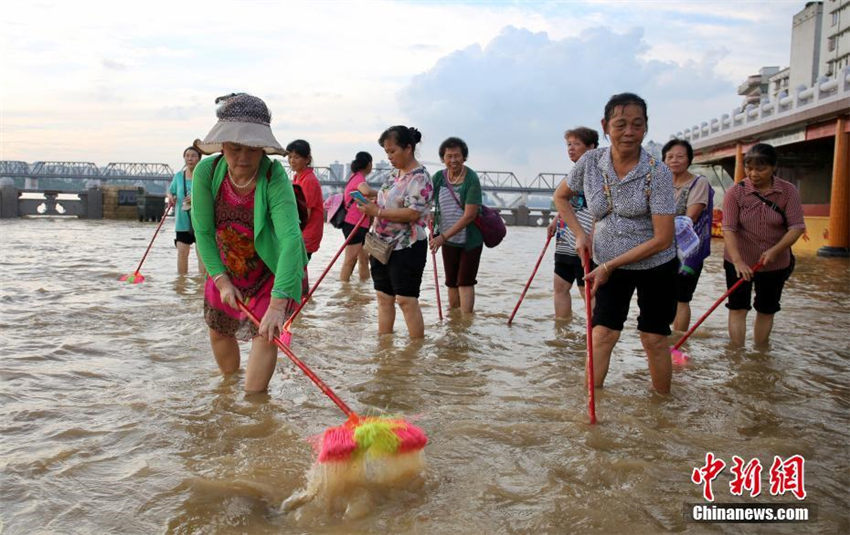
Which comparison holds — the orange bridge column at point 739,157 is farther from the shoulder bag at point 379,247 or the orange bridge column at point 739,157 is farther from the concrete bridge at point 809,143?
the shoulder bag at point 379,247

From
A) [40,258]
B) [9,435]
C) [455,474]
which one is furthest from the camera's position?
[40,258]

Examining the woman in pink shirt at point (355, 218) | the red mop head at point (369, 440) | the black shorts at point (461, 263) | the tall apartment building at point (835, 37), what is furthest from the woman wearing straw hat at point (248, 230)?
the tall apartment building at point (835, 37)

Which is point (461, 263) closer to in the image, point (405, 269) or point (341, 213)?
point (405, 269)

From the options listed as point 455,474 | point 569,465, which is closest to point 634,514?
point 569,465

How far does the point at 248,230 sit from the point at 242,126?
0.58 metres

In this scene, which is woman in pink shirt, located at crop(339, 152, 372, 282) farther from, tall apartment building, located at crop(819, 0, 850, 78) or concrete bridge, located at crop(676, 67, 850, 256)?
tall apartment building, located at crop(819, 0, 850, 78)

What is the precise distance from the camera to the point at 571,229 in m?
4.30

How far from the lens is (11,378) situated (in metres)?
4.45

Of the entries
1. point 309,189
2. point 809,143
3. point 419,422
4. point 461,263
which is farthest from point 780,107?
point 419,422

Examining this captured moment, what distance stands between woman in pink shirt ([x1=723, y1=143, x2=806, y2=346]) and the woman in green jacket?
236 centimetres

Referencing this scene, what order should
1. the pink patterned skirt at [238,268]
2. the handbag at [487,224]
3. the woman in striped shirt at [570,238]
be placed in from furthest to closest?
the handbag at [487,224], the woman in striped shirt at [570,238], the pink patterned skirt at [238,268]

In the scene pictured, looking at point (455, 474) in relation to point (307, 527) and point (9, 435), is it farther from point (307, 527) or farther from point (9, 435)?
point (9, 435)

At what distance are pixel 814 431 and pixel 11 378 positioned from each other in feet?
16.0

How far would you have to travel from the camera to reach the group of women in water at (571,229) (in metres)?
3.54
